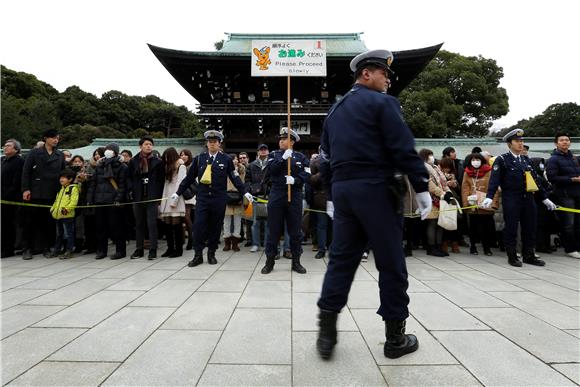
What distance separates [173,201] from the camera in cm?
545

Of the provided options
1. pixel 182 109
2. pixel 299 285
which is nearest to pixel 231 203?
pixel 299 285

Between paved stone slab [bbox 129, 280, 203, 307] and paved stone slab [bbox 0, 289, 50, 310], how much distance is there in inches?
50.2

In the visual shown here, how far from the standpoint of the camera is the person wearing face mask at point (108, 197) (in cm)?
585

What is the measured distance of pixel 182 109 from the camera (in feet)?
201

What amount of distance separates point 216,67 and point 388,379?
1581 centimetres

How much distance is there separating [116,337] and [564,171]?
7665 mm

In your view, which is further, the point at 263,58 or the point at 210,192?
the point at 263,58

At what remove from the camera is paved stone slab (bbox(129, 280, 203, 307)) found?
11.0 feet

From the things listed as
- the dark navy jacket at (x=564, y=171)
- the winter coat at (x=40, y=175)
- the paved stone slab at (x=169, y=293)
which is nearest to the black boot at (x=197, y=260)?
the paved stone slab at (x=169, y=293)

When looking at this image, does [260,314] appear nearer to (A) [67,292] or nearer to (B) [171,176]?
(A) [67,292]

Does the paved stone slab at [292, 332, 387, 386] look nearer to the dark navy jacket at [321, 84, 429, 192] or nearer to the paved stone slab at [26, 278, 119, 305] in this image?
the dark navy jacket at [321, 84, 429, 192]

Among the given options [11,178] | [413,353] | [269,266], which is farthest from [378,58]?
[11,178]

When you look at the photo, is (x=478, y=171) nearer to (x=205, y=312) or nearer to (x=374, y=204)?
(x=374, y=204)

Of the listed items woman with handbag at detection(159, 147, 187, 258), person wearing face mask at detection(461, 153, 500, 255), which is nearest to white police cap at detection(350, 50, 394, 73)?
woman with handbag at detection(159, 147, 187, 258)
